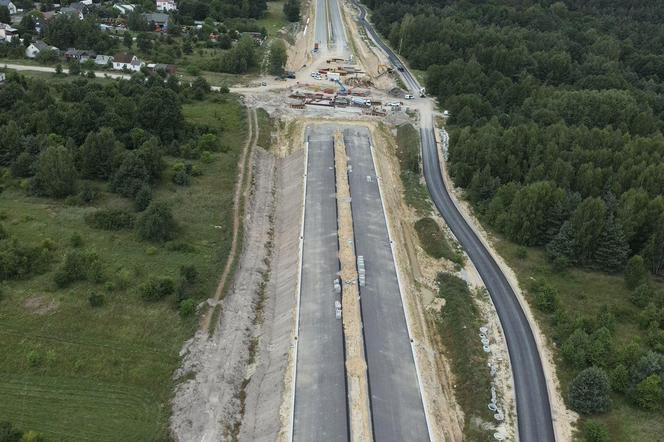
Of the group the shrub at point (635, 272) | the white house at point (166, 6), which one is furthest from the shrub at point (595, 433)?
→ the white house at point (166, 6)

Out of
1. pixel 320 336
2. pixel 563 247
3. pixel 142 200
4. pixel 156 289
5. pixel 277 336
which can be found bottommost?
pixel 277 336

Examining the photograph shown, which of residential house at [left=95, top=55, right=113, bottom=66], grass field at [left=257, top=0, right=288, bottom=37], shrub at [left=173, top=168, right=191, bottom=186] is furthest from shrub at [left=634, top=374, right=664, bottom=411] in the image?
grass field at [left=257, top=0, right=288, bottom=37]

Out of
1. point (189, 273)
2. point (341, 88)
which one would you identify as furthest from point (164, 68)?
point (189, 273)

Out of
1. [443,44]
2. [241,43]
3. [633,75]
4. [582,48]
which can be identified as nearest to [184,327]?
[241,43]

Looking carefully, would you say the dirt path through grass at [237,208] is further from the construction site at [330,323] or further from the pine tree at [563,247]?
the pine tree at [563,247]

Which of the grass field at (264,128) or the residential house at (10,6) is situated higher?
the residential house at (10,6)

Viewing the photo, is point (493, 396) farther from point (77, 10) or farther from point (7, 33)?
point (77, 10)

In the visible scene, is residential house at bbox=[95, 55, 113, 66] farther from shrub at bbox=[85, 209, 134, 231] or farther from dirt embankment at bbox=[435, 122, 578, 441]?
dirt embankment at bbox=[435, 122, 578, 441]
